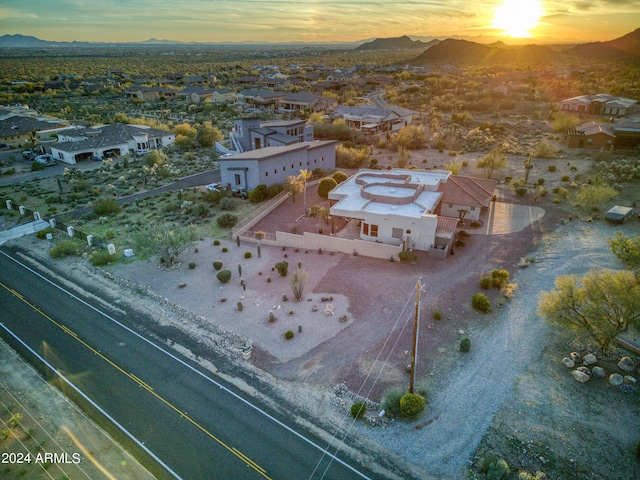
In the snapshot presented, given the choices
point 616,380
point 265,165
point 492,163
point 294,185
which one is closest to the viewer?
point 616,380

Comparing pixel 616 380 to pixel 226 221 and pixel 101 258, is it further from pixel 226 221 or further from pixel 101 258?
pixel 101 258

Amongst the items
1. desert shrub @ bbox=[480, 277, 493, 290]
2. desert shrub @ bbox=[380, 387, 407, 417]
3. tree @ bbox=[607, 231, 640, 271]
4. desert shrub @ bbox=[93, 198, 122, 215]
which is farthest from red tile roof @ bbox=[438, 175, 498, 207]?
desert shrub @ bbox=[93, 198, 122, 215]

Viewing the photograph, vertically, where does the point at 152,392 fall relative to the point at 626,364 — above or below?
below

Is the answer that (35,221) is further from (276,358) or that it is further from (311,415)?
(311,415)

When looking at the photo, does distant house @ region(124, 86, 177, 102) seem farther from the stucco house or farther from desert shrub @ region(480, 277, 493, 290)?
desert shrub @ region(480, 277, 493, 290)

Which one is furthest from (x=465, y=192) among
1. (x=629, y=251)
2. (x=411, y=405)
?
(x=411, y=405)

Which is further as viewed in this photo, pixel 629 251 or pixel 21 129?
pixel 21 129
